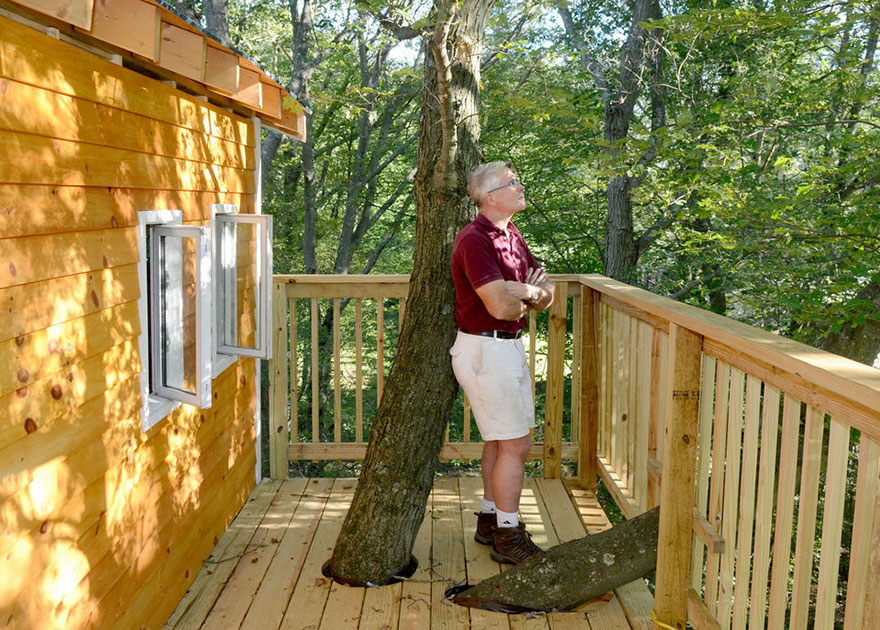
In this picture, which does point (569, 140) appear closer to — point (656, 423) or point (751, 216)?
point (751, 216)

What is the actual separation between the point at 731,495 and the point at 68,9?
224 cm

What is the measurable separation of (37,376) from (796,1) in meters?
5.77

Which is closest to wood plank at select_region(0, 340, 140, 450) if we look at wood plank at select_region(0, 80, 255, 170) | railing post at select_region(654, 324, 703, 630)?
wood plank at select_region(0, 80, 255, 170)

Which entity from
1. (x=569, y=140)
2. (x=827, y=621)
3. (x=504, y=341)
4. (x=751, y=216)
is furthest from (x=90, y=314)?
(x=569, y=140)

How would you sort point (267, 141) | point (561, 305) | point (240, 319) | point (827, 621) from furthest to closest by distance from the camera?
1. point (267, 141)
2. point (561, 305)
3. point (240, 319)
4. point (827, 621)

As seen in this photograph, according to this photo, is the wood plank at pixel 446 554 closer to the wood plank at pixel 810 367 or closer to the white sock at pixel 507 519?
the white sock at pixel 507 519

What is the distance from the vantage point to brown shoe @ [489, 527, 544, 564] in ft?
11.6

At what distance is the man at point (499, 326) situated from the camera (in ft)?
10.6

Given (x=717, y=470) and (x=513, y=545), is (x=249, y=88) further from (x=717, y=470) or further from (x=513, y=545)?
(x=717, y=470)

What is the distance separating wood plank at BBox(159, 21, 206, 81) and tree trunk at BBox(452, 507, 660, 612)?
88.5 inches

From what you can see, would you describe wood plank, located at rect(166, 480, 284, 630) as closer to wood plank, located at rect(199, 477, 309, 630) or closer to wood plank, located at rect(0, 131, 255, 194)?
wood plank, located at rect(199, 477, 309, 630)

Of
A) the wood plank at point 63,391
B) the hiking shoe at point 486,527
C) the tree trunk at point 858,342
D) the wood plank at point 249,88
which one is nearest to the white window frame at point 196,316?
the wood plank at point 63,391

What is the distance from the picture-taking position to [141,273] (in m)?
2.91

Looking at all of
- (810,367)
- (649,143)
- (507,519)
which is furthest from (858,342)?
(810,367)
